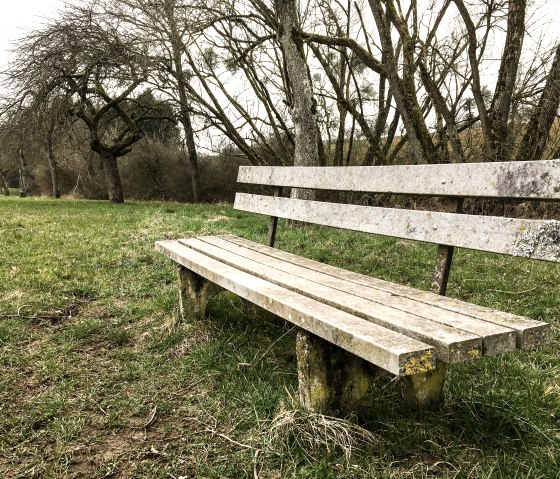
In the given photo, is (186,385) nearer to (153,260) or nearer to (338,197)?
A: (153,260)

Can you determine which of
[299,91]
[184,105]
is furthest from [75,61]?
[299,91]

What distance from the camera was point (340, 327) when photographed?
1.64m

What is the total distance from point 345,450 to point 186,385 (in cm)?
111

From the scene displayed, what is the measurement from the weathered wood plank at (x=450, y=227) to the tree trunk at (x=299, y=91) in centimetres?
431

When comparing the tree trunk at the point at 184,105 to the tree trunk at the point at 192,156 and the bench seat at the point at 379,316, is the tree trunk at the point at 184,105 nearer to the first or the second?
the tree trunk at the point at 192,156

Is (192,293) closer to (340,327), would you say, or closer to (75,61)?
(340,327)

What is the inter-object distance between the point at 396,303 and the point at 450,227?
21.7 inches

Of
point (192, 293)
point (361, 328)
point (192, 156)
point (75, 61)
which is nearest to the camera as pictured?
point (361, 328)

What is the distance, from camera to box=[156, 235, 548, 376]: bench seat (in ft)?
4.82

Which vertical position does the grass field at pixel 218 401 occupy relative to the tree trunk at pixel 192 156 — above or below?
below

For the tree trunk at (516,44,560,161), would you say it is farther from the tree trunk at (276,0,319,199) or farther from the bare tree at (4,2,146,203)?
the bare tree at (4,2,146,203)

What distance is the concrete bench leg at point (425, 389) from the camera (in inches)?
81.3

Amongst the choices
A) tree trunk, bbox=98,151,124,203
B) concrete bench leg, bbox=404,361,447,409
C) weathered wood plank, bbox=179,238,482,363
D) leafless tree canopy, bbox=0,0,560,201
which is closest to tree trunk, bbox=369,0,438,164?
leafless tree canopy, bbox=0,0,560,201

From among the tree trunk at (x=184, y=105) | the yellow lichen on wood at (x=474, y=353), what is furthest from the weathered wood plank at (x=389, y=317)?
the tree trunk at (x=184, y=105)
